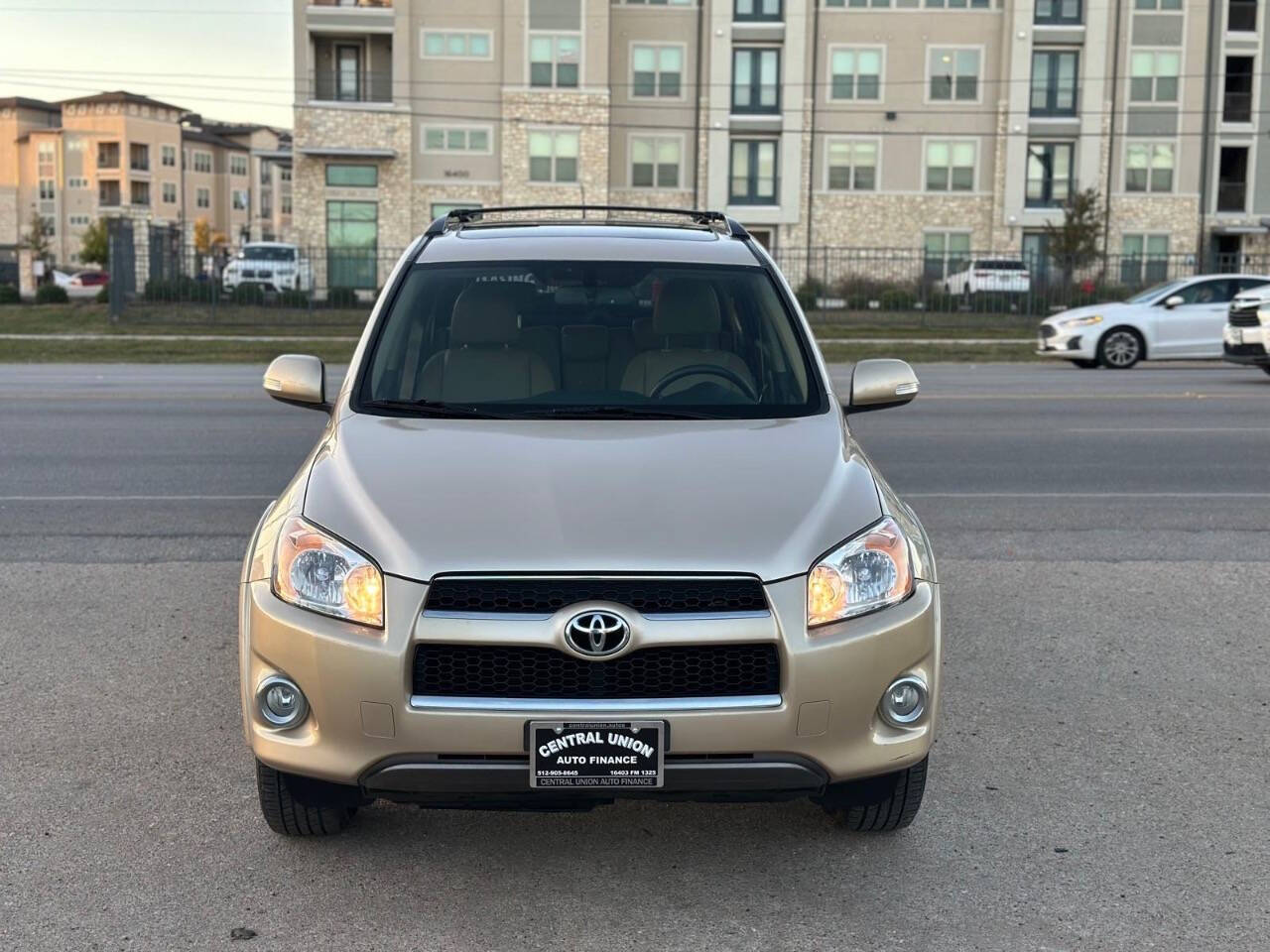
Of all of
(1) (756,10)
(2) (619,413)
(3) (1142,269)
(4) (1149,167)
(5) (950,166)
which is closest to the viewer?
(2) (619,413)

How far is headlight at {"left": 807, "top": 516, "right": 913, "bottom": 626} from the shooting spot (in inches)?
156

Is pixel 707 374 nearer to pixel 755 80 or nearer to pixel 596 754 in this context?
pixel 596 754

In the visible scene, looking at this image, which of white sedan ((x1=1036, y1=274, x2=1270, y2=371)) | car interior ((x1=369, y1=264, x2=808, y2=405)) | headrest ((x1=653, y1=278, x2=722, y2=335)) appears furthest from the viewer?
white sedan ((x1=1036, y1=274, x2=1270, y2=371))

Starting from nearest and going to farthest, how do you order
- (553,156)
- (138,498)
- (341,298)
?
1. (138,498)
2. (341,298)
3. (553,156)

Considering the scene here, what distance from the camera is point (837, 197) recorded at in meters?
59.4

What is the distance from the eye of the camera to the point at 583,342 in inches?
219

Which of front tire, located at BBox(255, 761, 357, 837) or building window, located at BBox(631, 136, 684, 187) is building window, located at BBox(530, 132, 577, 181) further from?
front tire, located at BBox(255, 761, 357, 837)

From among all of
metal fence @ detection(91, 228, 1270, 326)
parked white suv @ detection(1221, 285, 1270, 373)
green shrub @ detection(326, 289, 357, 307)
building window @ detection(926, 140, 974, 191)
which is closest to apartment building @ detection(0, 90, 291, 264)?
building window @ detection(926, 140, 974, 191)

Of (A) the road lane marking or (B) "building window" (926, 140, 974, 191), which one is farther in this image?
(B) "building window" (926, 140, 974, 191)

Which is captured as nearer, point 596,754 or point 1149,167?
point 596,754

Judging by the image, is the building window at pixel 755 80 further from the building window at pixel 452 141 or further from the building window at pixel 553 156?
the building window at pixel 452 141

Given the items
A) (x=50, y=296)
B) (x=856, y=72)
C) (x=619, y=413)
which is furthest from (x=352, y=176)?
(x=619, y=413)

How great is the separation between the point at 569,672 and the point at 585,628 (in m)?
0.13

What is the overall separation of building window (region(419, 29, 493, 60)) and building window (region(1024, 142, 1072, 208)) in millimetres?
20860
